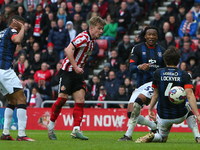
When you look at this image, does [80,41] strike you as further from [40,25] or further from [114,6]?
[40,25]

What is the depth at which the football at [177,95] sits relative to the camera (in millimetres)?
6453

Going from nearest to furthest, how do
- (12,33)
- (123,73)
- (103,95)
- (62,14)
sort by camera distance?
(12,33), (103,95), (123,73), (62,14)

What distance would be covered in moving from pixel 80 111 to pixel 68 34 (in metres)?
9.66

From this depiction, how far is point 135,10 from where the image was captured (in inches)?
693

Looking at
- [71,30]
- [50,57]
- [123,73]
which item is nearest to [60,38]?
[71,30]

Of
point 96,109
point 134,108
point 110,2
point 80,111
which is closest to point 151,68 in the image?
point 134,108

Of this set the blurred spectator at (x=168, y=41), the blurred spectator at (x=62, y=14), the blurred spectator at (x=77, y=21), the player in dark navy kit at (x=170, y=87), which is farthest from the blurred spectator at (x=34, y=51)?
the player in dark navy kit at (x=170, y=87)

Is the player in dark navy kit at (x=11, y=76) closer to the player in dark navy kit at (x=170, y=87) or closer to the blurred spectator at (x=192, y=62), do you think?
the player in dark navy kit at (x=170, y=87)

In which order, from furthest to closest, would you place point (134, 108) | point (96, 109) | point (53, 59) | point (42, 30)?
point (42, 30), point (53, 59), point (96, 109), point (134, 108)

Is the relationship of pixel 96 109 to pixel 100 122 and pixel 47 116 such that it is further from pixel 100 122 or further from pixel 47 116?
pixel 47 116

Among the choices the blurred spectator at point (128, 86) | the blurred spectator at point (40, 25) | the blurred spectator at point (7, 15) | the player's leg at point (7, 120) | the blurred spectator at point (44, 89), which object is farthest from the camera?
the blurred spectator at point (7, 15)

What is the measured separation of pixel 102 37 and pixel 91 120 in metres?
5.30

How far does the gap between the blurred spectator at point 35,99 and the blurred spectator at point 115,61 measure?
3.14m

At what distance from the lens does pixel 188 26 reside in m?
15.6
